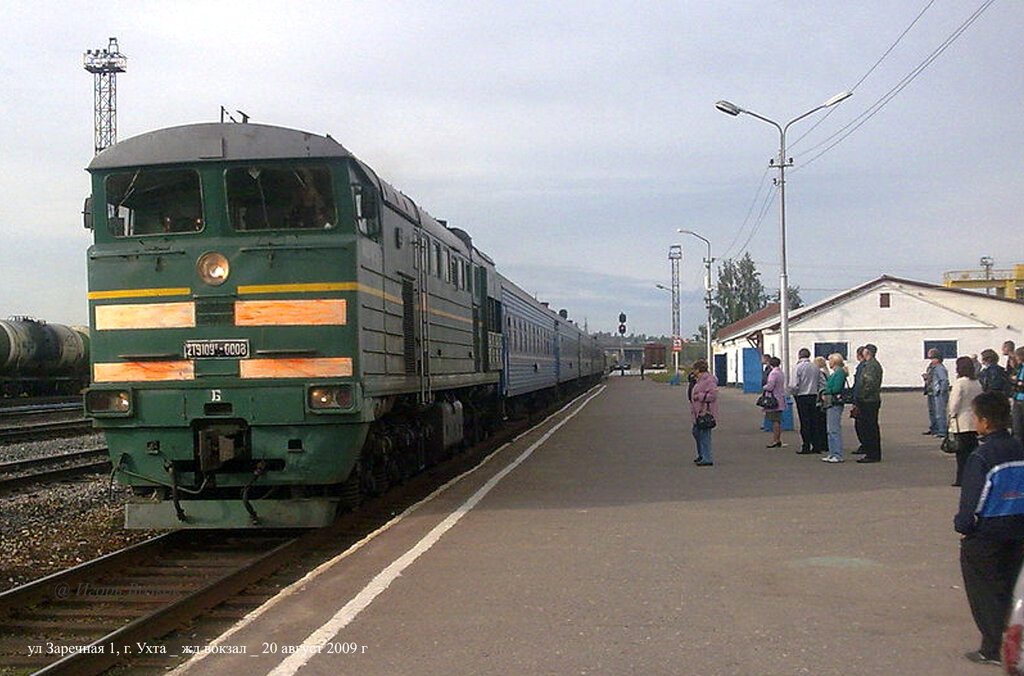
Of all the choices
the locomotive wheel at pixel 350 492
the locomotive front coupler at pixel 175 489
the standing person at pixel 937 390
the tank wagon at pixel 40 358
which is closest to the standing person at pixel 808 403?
the standing person at pixel 937 390

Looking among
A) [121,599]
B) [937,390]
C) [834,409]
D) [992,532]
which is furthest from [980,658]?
[937,390]

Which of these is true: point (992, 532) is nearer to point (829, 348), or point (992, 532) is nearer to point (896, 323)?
point (829, 348)

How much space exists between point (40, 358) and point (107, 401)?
31.3 metres

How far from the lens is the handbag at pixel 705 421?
14438 mm

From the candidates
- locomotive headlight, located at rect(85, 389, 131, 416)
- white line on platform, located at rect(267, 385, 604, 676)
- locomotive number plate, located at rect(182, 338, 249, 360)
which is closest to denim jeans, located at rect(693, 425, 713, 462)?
white line on platform, located at rect(267, 385, 604, 676)

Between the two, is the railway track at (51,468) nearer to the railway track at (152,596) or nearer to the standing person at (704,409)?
the railway track at (152,596)

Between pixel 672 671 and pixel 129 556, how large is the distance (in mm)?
5452

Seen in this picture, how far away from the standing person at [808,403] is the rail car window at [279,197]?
9.32m

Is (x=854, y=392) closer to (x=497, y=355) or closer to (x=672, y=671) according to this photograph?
(x=497, y=355)

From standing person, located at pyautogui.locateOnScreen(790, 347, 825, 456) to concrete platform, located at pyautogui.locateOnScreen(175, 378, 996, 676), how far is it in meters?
3.46

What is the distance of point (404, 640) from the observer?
19.5 ft

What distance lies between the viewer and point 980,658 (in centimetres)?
543

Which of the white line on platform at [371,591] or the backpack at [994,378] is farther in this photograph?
the backpack at [994,378]

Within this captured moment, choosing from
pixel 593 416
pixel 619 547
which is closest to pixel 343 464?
pixel 619 547
